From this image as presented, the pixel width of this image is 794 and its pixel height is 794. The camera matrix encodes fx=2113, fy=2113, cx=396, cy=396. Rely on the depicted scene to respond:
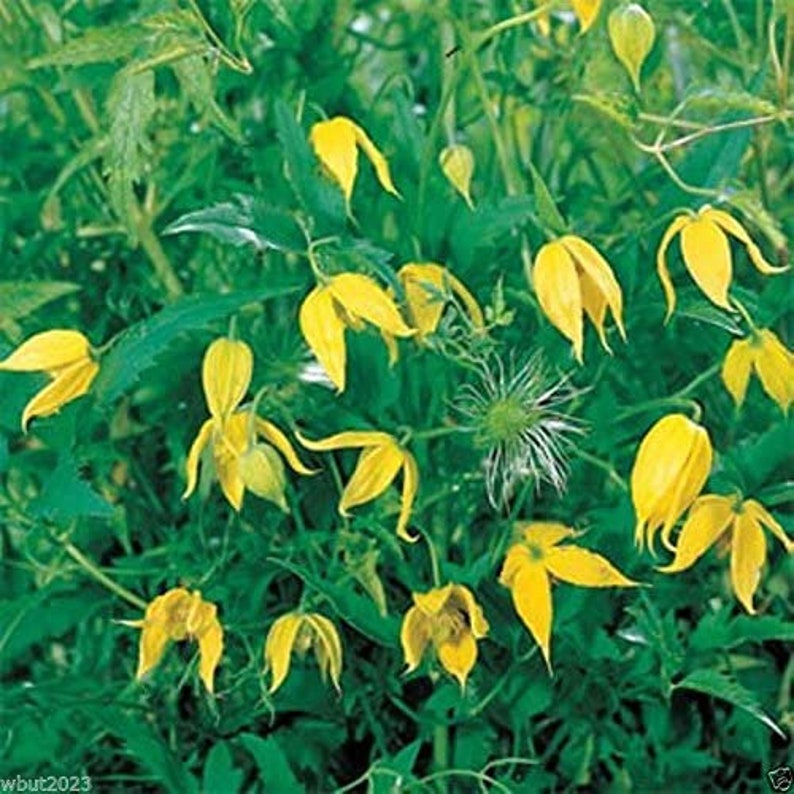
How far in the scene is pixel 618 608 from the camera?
1040 millimetres

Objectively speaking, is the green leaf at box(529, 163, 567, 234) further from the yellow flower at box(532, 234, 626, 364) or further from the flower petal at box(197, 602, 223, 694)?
the flower petal at box(197, 602, 223, 694)

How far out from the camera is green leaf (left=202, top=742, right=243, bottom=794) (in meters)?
0.94

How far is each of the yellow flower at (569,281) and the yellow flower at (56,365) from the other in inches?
7.5

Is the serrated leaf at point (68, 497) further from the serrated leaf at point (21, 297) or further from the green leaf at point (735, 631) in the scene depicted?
the green leaf at point (735, 631)

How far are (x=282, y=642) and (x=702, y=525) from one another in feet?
0.59

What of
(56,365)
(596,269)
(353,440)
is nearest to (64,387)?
(56,365)

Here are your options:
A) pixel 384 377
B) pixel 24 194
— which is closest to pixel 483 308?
pixel 384 377

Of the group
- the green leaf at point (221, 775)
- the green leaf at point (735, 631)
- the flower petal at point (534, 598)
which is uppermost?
the flower petal at point (534, 598)

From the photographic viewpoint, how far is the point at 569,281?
31.3 inches

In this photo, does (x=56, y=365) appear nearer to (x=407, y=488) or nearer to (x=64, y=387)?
(x=64, y=387)

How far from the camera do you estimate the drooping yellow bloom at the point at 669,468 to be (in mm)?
787

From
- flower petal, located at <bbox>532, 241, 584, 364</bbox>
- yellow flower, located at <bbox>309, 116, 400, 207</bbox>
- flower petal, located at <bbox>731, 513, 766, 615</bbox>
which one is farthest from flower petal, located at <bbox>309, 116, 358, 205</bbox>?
flower petal, located at <bbox>731, 513, 766, 615</bbox>

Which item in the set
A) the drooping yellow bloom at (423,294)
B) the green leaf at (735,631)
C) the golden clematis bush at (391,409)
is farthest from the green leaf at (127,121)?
the green leaf at (735,631)

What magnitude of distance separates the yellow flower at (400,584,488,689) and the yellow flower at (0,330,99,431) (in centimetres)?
16
